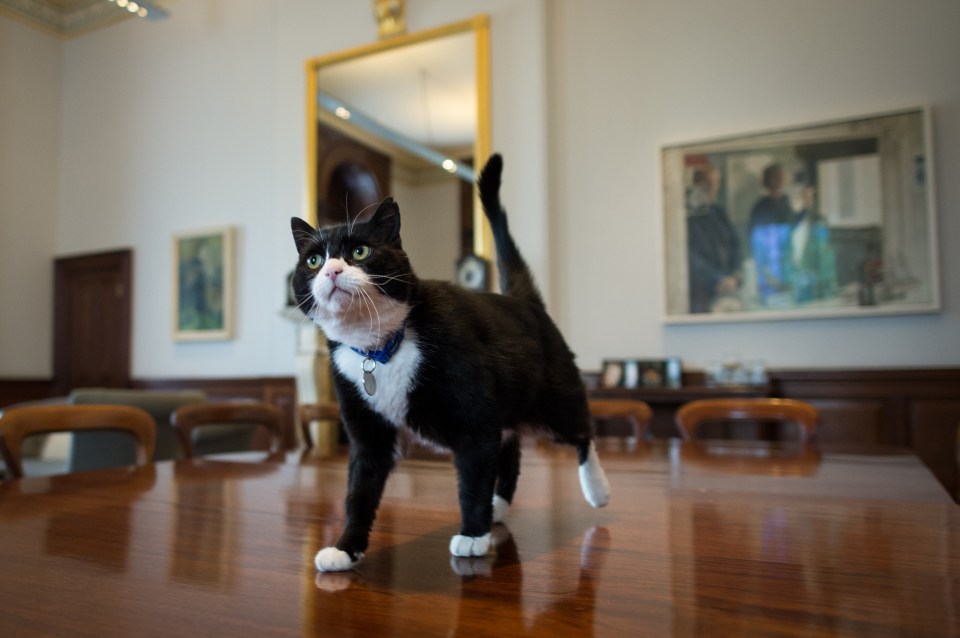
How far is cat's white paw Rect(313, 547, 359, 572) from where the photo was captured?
66 centimetres

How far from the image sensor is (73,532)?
88 cm

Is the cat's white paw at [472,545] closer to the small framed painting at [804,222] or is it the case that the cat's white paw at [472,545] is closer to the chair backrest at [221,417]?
the chair backrest at [221,417]

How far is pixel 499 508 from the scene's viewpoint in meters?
0.88

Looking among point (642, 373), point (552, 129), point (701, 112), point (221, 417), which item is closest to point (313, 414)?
point (221, 417)

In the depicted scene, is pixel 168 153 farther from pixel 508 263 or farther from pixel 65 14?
pixel 508 263

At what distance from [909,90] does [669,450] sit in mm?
2983

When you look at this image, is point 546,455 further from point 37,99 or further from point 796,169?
point 37,99

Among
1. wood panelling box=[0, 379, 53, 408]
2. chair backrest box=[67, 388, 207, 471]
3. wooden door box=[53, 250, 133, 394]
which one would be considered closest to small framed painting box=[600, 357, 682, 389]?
chair backrest box=[67, 388, 207, 471]

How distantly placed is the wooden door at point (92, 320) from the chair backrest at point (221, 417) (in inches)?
189

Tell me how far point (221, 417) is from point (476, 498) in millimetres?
1633

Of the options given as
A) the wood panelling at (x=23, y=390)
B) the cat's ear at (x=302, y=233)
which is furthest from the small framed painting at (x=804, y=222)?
the wood panelling at (x=23, y=390)

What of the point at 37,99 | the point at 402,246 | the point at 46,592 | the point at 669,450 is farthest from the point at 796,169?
the point at 37,99

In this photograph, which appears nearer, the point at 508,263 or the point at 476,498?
the point at 476,498

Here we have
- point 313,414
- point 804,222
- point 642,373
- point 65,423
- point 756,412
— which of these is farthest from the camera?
point 642,373
